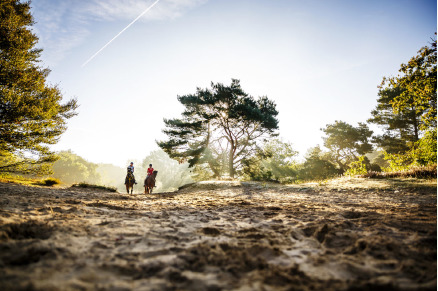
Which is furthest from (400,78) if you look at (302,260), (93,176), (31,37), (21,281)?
(93,176)

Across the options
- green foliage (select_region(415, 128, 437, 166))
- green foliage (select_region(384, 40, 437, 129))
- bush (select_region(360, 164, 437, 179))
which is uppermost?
Result: green foliage (select_region(384, 40, 437, 129))

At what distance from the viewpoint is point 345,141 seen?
27781mm

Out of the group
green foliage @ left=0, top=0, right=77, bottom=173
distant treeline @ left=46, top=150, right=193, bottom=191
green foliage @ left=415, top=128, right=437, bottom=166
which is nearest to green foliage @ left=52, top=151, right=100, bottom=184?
distant treeline @ left=46, top=150, right=193, bottom=191

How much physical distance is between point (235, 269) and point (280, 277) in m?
0.35

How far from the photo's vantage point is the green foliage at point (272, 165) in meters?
21.4

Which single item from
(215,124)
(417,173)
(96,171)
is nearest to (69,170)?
(96,171)

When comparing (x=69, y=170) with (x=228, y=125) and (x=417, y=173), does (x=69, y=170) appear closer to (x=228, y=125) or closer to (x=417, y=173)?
(x=228, y=125)

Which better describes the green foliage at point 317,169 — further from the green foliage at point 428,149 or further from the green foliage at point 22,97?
the green foliage at point 22,97

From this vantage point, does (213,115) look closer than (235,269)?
No

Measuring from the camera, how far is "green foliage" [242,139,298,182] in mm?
21417

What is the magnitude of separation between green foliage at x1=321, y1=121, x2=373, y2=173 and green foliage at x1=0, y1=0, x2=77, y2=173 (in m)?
32.6

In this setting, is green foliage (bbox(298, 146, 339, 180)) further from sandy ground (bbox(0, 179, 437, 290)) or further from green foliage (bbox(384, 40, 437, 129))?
sandy ground (bbox(0, 179, 437, 290))

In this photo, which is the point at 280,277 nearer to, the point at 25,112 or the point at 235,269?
the point at 235,269

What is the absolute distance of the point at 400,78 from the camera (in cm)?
922
